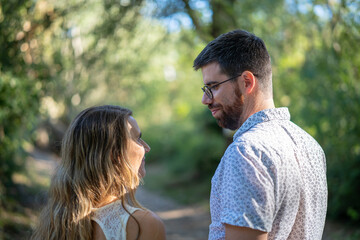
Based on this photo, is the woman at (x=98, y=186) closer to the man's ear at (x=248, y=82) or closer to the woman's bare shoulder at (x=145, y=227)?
the woman's bare shoulder at (x=145, y=227)

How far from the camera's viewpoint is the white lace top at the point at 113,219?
1786 millimetres

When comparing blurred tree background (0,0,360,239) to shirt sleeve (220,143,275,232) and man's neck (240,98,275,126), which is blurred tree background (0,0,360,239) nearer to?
man's neck (240,98,275,126)

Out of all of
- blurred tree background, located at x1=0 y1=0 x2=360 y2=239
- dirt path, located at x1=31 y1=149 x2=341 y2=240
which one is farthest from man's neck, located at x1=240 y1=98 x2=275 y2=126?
dirt path, located at x1=31 y1=149 x2=341 y2=240

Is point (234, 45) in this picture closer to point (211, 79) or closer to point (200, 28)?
point (211, 79)

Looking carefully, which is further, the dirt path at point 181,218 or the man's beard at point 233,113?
the dirt path at point 181,218

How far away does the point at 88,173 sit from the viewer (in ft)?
6.31

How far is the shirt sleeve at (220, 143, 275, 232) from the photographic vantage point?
55.6 inches

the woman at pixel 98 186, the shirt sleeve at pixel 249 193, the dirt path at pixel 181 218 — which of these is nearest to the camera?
the shirt sleeve at pixel 249 193

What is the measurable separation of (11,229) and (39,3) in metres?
3.85

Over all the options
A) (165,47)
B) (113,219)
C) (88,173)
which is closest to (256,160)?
(113,219)

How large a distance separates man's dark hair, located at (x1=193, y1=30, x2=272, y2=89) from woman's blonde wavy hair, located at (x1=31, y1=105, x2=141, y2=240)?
598mm

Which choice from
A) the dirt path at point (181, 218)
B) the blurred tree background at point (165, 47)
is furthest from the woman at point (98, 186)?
the dirt path at point (181, 218)

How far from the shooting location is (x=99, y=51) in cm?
715

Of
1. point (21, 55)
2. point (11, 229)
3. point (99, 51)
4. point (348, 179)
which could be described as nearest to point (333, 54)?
point (348, 179)
